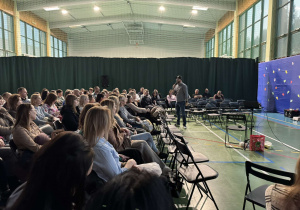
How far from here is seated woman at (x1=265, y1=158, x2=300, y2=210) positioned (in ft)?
4.21

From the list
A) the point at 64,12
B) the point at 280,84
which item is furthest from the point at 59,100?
the point at 280,84

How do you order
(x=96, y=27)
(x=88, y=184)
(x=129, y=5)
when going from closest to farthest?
(x=88, y=184) → (x=129, y=5) → (x=96, y=27)

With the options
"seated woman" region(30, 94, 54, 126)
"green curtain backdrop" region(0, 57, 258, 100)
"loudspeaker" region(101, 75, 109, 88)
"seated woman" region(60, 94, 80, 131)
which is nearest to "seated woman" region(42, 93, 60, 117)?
"seated woman" region(30, 94, 54, 126)

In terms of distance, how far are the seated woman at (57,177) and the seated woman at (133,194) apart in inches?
15.6

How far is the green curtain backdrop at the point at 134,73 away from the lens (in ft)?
42.0

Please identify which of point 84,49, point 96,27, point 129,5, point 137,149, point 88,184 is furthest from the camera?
point 84,49

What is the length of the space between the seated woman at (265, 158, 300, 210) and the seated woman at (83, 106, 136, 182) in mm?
1130

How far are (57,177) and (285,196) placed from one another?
4.39 ft

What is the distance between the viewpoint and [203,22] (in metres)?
17.6

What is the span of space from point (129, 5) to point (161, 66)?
5263 millimetres

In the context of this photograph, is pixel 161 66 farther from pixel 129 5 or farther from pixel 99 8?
pixel 99 8

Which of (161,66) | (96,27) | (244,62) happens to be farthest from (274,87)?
(96,27)

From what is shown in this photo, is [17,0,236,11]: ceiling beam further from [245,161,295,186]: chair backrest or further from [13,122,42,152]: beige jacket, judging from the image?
[245,161,295,186]: chair backrest

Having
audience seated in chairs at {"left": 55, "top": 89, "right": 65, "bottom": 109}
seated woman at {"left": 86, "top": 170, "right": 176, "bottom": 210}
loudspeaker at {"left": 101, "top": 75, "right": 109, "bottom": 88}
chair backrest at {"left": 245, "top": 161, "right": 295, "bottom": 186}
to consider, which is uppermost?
loudspeaker at {"left": 101, "top": 75, "right": 109, "bottom": 88}
